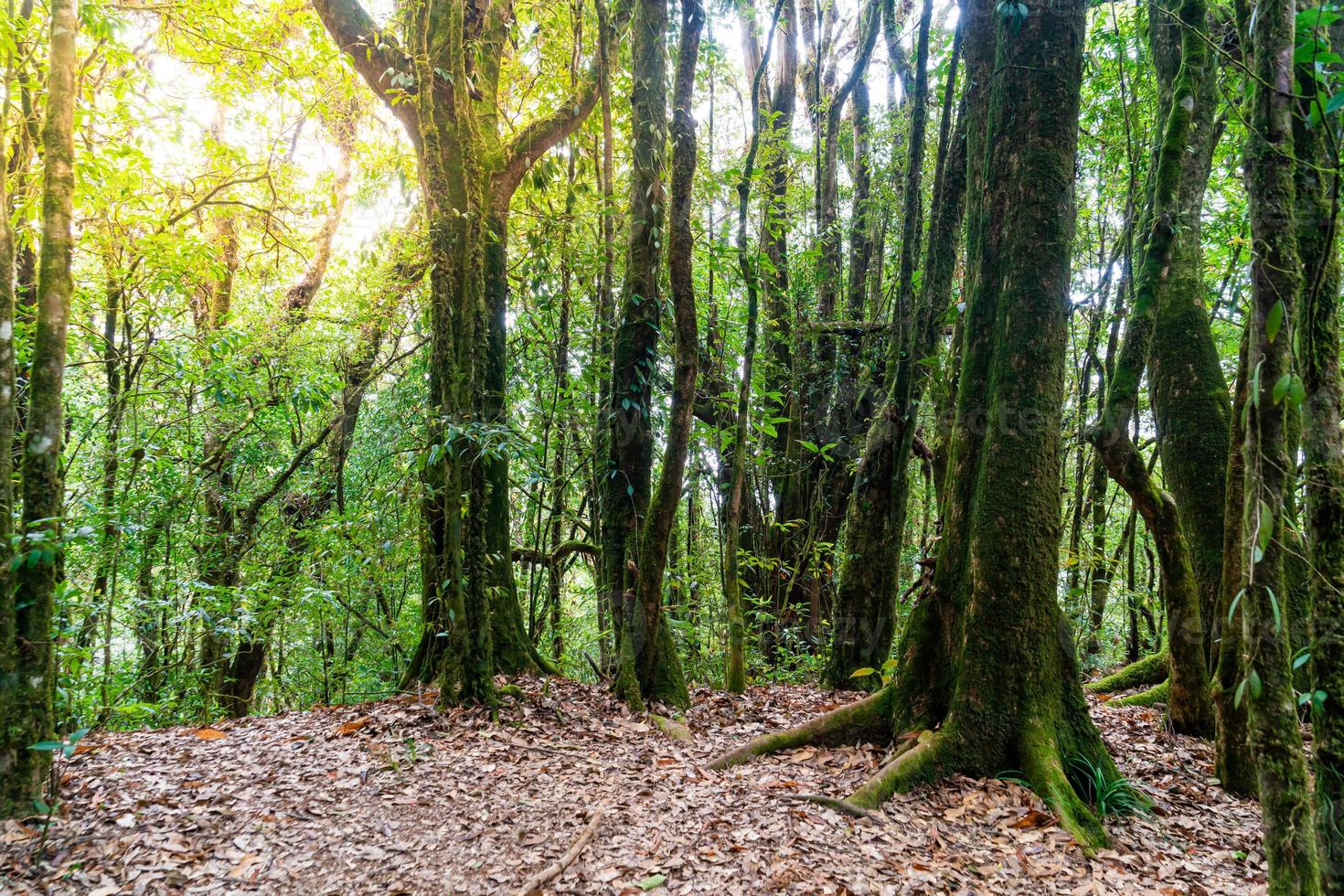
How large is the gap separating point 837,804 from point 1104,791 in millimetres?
1512

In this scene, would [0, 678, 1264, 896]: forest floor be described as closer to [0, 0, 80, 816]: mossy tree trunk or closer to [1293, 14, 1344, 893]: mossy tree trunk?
[0, 0, 80, 816]: mossy tree trunk

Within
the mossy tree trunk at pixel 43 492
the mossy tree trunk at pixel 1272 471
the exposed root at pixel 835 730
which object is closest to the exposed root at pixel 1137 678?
the exposed root at pixel 835 730

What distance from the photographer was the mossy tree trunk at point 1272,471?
1980mm

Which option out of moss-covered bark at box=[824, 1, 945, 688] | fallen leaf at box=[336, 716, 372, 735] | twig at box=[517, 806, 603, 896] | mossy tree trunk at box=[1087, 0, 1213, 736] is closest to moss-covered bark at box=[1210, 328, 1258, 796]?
mossy tree trunk at box=[1087, 0, 1213, 736]

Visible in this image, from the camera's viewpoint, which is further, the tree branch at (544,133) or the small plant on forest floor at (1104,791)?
the tree branch at (544,133)

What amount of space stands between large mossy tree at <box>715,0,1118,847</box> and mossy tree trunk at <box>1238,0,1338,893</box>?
1.74 m

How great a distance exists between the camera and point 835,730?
472 centimetres

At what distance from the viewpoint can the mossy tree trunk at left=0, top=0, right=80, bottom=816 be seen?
3.06 metres

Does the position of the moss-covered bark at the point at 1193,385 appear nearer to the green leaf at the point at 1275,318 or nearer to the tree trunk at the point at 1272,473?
the tree trunk at the point at 1272,473

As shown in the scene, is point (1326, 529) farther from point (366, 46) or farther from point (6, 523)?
point (366, 46)

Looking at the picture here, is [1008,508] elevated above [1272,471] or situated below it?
below

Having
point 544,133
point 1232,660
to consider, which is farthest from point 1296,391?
point 544,133

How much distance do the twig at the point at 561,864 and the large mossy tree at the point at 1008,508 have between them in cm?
132

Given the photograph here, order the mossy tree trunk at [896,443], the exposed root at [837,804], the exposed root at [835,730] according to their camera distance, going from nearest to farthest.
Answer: the exposed root at [837,804]
the exposed root at [835,730]
the mossy tree trunk at [896,443]
